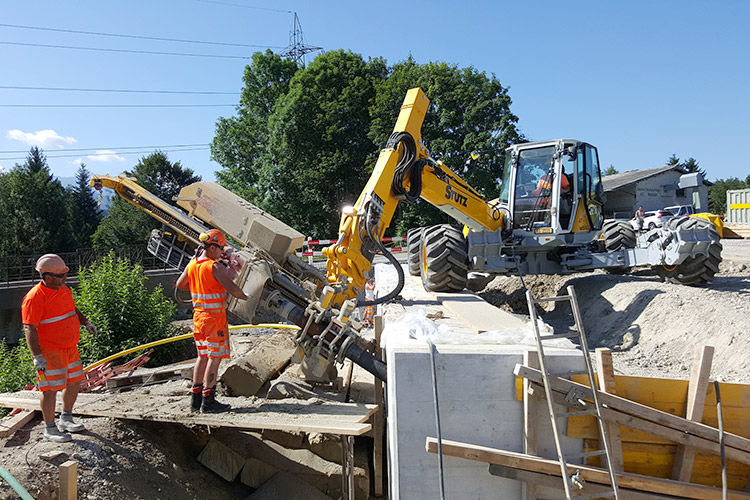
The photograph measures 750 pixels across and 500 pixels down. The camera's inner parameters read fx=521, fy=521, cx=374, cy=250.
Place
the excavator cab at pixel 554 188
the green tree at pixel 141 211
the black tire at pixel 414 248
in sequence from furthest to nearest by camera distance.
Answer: the green tree at pixel 141 211 → the black tire at pixel 414 248 → the excavator cab at pixel 554 188

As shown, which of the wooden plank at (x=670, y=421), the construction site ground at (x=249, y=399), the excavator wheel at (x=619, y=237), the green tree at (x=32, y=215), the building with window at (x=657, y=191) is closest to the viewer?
the wooden plank at (x=670, y=421)

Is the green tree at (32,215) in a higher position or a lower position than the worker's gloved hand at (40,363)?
higher

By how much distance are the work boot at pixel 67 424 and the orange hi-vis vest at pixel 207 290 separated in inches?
52.6

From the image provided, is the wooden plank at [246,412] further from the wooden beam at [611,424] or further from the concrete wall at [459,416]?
the wooden beam at [611,424]

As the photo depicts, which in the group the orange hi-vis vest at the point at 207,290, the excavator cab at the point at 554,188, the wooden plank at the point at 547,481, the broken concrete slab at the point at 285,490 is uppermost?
the excavator cab at the point at 554,188

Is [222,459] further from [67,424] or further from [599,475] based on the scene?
[599,475]

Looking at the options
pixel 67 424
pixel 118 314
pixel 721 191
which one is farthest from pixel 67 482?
pixel 721 191

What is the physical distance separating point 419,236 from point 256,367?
5742 mm

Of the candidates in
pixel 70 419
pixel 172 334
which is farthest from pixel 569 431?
pixel 172 334

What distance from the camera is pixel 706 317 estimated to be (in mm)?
6918

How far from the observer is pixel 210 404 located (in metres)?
4.68

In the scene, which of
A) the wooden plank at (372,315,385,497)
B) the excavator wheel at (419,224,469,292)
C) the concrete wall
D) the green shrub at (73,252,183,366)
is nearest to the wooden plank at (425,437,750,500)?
the concrete wall

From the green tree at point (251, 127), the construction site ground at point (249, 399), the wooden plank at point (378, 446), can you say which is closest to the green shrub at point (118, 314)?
the construction site ground at point (249, 399)

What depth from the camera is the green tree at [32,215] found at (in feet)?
93.0
